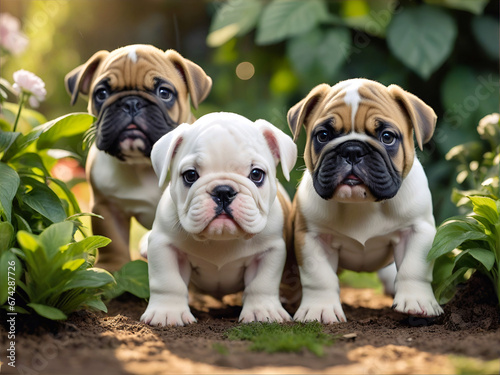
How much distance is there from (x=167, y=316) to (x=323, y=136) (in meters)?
1.38

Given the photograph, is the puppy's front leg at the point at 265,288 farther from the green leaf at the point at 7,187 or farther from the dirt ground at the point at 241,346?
the green leaf at the point at 7,187

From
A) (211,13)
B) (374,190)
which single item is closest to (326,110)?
(374,190)

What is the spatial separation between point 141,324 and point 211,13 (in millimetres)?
7106

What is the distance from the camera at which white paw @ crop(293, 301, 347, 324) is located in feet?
12.0

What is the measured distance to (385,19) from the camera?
6.91 metres

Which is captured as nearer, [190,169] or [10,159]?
[190,169]

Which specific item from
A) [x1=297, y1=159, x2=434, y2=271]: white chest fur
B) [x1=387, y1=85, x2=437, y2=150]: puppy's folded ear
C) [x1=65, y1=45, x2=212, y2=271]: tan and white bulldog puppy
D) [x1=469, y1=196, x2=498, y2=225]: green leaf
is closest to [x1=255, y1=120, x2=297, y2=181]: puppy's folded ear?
[x1=297, y1=159, x2=434, y2=271]: white chest fur

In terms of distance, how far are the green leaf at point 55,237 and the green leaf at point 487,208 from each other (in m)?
2.23

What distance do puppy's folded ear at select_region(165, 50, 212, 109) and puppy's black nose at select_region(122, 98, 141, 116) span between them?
43 centimetres

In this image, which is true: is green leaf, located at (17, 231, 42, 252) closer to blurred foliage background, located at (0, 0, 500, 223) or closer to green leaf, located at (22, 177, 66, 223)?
green leaf, located at (22, 177, 66, 223)

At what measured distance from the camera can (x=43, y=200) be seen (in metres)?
3.86

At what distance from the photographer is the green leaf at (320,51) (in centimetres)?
685

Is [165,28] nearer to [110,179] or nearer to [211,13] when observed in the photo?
[211,13]

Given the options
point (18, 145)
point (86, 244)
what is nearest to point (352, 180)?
point (86, 244)
